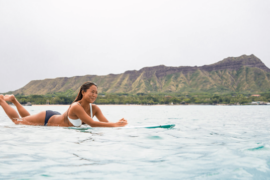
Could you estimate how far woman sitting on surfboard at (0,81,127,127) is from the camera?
7.26m

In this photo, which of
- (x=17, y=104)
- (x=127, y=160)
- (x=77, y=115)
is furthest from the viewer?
(x=17, y=104)

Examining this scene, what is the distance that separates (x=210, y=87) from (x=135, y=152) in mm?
199266

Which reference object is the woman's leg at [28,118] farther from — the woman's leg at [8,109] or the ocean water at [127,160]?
the ocean water at [127,160]

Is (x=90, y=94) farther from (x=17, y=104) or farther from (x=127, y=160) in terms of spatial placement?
(x=127, y=160)

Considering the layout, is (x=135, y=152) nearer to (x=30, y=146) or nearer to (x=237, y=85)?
(x=30, y=146)

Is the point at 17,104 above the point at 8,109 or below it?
above

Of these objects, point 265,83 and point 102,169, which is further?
point 265,83

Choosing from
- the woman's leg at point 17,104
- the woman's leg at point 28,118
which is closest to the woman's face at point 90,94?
the woman's leg at point 28,118

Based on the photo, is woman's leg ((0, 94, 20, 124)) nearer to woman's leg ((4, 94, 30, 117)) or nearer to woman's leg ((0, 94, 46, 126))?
woman's leg ((0, 94, 46, 126))

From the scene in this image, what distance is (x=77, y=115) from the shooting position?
7332 mm

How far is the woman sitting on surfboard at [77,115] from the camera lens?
726 centimetres

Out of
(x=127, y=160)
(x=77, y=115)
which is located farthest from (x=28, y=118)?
(x=127, y=160)

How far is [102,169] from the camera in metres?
3.50

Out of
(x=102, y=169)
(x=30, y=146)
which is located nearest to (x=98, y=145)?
(x=30, y=146)
